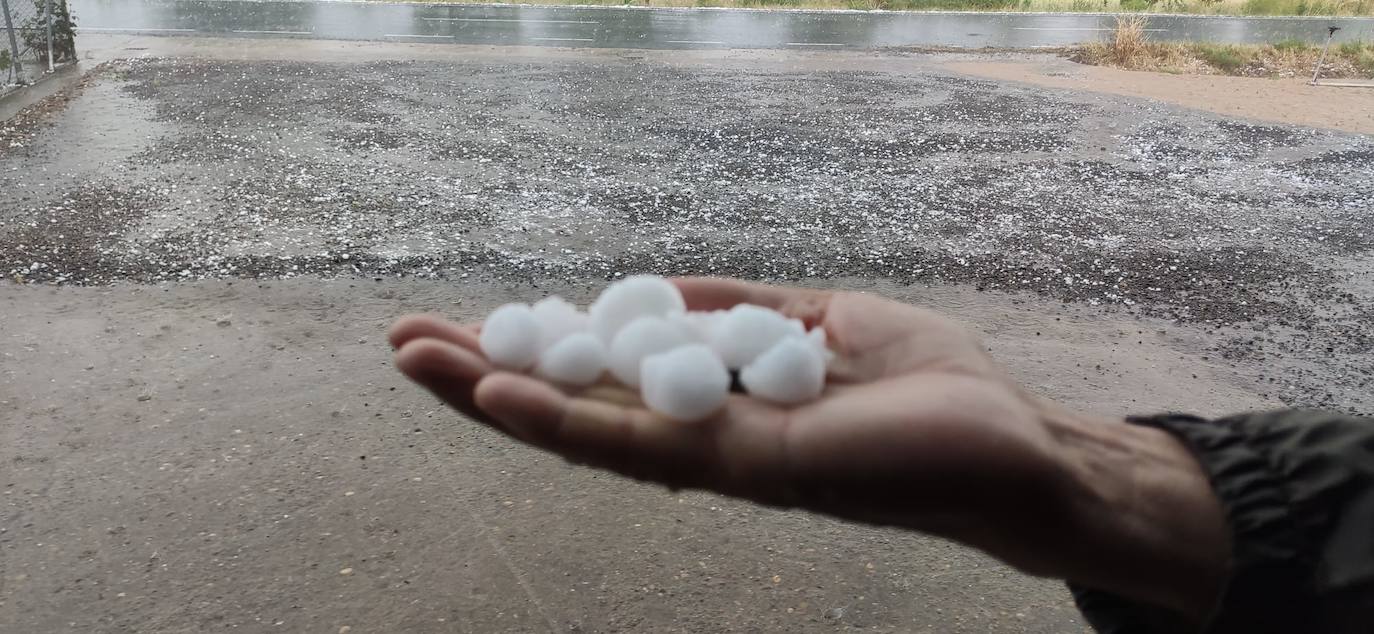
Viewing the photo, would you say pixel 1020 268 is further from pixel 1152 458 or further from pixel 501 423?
pixel 501 423

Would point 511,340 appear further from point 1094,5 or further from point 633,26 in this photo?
point 1094,5

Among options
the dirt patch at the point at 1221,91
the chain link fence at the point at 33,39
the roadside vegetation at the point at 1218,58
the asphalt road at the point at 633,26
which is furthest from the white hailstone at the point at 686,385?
the roadside vegetation at the point at 1218,58

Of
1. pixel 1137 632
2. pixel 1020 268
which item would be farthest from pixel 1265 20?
pixel 1137 632

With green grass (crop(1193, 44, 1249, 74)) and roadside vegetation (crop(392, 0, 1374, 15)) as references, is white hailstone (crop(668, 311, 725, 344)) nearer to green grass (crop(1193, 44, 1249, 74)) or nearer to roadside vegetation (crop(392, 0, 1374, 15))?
green grass (crop(1193, 44, 1249, 74))

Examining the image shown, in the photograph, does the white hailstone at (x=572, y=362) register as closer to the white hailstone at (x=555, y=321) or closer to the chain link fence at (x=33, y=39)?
the white hailstone at (x=555, y=321)

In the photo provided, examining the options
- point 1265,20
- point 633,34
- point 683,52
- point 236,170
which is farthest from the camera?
point 1265,20
